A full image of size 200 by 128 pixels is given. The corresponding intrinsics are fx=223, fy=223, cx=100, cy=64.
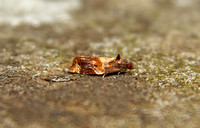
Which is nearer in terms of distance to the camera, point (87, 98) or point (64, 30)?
point (87, 98)

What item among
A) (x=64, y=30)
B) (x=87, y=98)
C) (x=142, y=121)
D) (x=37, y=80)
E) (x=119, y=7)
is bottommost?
(x=142, y=121)

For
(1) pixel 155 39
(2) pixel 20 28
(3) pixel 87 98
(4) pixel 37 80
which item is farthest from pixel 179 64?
(2) pixel 20 28

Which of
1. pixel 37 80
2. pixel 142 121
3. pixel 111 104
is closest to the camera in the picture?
pixel 142 121

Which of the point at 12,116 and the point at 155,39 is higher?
the point at 155,39

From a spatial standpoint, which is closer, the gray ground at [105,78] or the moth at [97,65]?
the gray ground at [105,78]

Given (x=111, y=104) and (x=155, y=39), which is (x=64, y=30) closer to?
(x=155, y=39)

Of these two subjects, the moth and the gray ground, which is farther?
the moth

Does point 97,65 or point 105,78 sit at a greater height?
point 97,65

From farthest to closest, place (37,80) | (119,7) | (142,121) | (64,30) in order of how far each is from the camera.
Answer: (119,7) < (64,30) < (37,80) < (142,121)
